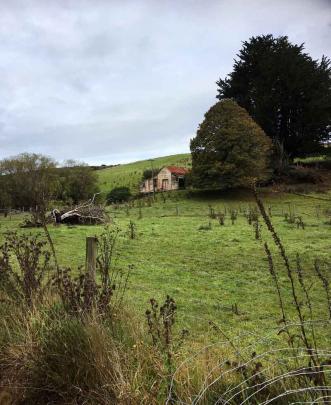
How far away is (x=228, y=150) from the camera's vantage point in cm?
3447

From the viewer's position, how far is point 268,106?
42906mm

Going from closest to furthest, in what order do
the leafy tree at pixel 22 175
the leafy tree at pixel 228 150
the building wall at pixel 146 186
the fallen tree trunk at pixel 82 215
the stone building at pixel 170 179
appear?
the fallen tree trunk at pixel 82 215, the leafy tree at pixel 228 150, the leafy tree at pixel 22 175, the stone building at pixel 170 179, the building wall at pixel 146 186

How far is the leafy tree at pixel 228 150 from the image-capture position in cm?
3409

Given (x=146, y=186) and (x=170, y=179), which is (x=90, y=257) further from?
(x=146, y=186)

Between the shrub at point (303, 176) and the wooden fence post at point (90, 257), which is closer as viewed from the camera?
the wooden fence post at point (90, 257)

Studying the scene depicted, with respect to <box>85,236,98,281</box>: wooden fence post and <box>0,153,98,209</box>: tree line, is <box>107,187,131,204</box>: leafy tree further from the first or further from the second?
<box>85,236,98,281</box>: wooden fence post

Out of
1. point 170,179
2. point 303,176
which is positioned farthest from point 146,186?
point 303,176

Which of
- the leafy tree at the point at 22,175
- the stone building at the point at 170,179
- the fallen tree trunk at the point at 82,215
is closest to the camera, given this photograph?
the fallen tree trunk at the point at 82,215

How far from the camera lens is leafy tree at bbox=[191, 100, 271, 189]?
34.1 metres

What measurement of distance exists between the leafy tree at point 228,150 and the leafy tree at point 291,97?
28.3 ft

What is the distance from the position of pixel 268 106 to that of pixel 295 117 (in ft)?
10.8

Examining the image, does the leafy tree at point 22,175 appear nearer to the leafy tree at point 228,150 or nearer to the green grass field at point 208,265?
the leafy tree at point 228,150

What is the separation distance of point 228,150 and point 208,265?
24332mm

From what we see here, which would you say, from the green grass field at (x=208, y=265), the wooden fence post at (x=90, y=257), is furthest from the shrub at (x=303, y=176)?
the wooden fence post at (x=90, y=257)
